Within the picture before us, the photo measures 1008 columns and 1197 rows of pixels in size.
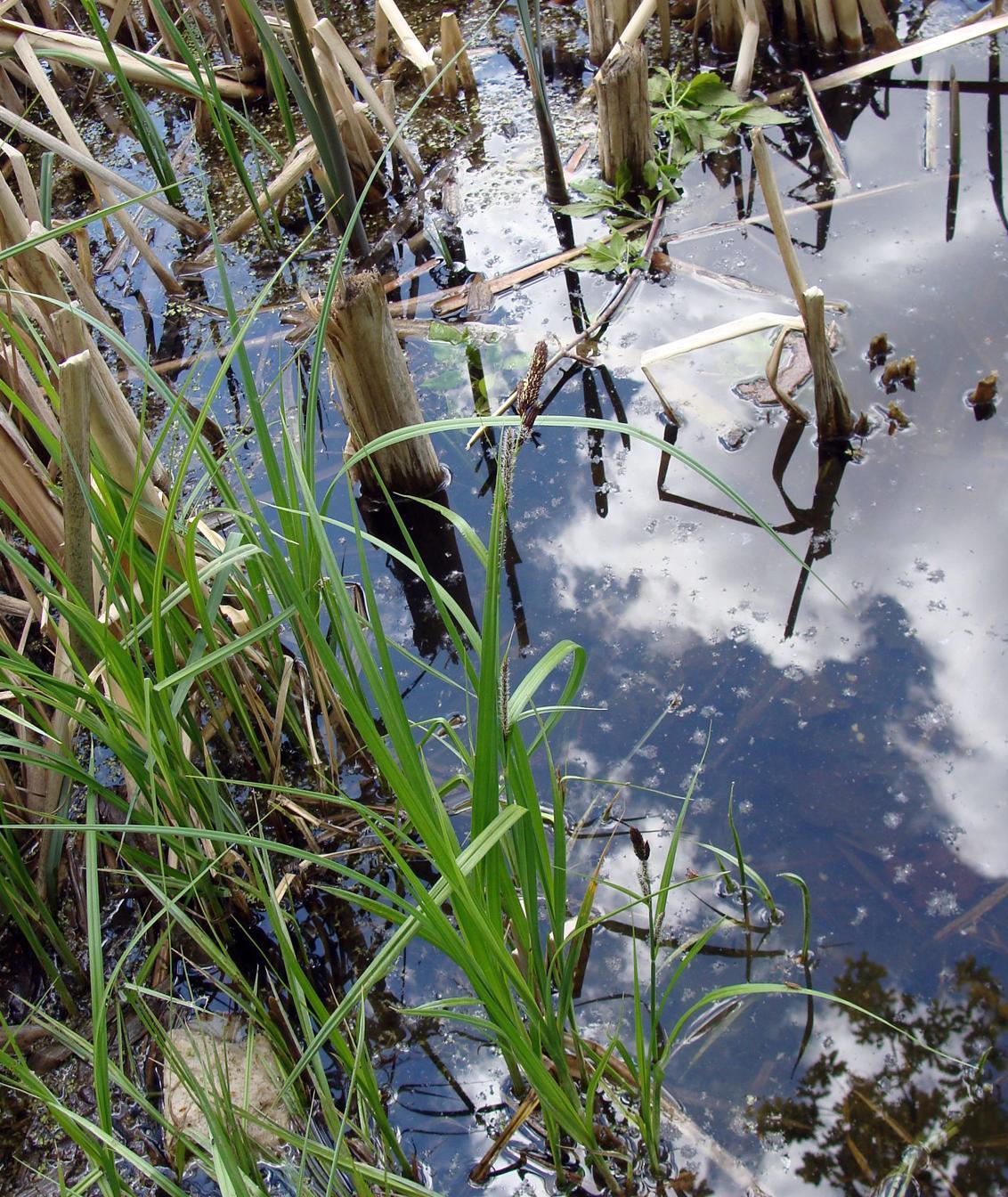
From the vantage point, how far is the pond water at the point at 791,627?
1.44 metres

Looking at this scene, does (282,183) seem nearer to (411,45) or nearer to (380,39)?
(411,45)

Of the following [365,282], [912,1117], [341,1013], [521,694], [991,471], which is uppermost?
[365,282]

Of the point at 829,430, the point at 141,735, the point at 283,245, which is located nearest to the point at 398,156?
the point at 283,245

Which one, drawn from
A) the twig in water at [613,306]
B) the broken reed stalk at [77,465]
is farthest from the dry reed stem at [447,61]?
the broken reed stalk at [77,465]

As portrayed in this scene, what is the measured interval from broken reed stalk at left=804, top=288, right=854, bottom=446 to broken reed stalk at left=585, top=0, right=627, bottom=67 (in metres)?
1.71

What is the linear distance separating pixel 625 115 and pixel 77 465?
212 centimetres

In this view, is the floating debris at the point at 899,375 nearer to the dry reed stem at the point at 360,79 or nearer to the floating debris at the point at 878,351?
the floating debris at the point at 878,351

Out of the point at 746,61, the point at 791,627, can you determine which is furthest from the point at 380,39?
the point at 791,627

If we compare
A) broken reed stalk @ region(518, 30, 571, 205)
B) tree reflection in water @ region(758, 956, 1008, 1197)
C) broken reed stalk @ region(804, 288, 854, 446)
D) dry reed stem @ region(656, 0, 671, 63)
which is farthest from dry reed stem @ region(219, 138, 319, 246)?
tree reflection in water @ region(758, 956, 1008, 1197)

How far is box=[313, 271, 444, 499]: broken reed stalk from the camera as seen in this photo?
2.07 metres

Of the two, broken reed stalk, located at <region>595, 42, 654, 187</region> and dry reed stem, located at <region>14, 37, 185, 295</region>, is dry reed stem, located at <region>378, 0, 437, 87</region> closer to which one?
broken reed stalk, located at <region>595, 42, 654, 187</region>

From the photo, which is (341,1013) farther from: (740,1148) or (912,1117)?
(912,1117)

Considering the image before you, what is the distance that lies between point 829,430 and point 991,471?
34 cm

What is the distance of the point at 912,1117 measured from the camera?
1369mm
